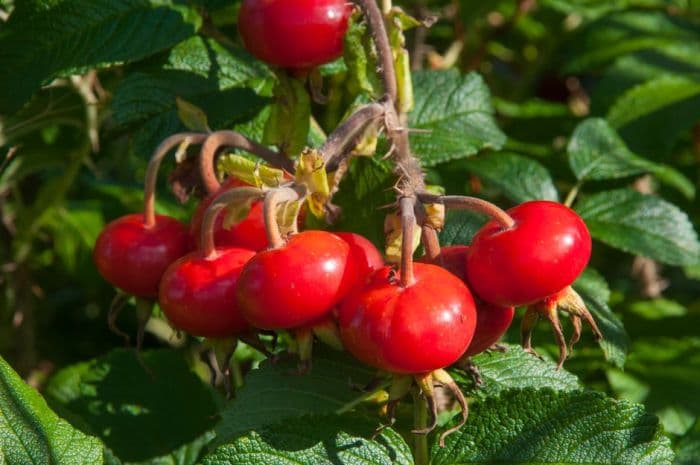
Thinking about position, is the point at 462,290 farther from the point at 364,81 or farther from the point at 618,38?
the point at 618,38

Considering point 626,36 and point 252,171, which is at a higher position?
point 252,171

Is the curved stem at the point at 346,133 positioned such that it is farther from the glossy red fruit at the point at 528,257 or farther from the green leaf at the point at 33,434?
the green leaf at the point at 33,434

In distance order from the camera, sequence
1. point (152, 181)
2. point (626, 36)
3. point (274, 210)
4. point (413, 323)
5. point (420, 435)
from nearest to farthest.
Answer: point (413, 323) < point (274, 210) < point (420, 435) < point (152, 181) < point (626, 36)

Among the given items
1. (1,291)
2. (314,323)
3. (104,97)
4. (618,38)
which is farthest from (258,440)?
(618,38)

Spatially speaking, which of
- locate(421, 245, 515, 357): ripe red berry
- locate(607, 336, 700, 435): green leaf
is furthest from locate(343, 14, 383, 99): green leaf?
locate(607, 336, 700, 435): green leaf

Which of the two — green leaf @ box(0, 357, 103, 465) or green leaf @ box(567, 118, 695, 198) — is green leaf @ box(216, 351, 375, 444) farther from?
green leaf @ box(567, 118, 695, 198)

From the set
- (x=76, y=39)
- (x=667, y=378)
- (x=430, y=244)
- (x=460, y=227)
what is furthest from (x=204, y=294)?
(x=667, y=378)

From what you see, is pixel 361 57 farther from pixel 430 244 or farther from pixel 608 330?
pixel 608 330
